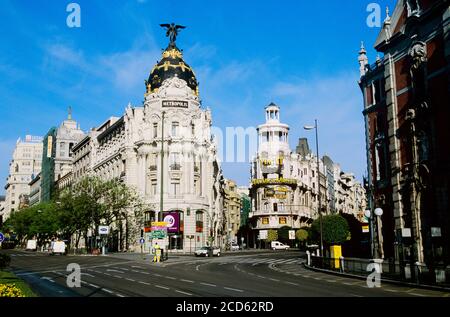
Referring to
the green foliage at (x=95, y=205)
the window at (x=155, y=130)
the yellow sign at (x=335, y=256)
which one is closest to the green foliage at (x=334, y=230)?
the yellow sign at (x=335, y=256)

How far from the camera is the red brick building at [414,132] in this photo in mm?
34156

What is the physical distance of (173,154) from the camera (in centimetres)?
7775

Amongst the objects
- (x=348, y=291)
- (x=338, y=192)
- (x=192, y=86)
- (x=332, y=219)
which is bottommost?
(x=348, y=291)

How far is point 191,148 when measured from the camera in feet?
256

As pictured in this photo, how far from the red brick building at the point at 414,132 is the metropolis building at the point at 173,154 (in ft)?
126

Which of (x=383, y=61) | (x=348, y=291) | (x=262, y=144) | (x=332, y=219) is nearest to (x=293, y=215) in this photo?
(x=262, y=144)

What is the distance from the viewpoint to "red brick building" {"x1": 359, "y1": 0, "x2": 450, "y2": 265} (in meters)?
34.2

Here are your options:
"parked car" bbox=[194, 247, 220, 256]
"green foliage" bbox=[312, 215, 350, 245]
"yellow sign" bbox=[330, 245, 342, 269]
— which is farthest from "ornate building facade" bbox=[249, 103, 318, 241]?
"yellow sign" bbox=[330, 245, 342, 269]

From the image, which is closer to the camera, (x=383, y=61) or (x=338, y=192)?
(x=383, y=61)

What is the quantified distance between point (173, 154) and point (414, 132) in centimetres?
4676

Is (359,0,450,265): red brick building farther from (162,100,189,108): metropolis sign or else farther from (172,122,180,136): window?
(162,100,189,108): metropolis sign

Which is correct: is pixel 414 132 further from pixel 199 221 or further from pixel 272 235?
pixel 272 235
